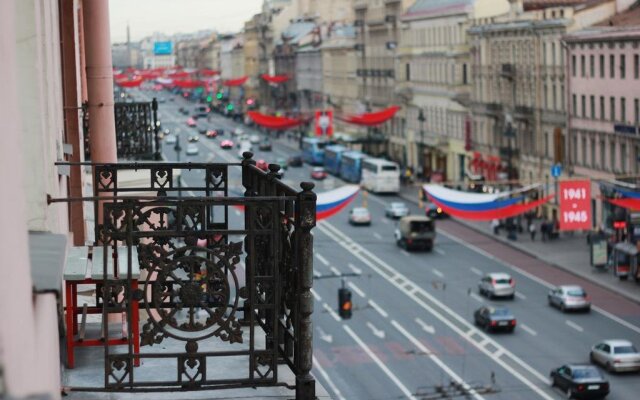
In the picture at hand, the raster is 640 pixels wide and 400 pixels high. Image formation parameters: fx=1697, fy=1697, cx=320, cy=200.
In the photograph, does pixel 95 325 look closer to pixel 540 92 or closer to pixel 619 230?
pixel 619 230

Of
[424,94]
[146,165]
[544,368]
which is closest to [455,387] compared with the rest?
[544,368]

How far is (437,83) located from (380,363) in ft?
230

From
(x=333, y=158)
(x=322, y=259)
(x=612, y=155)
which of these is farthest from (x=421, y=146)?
(x=322, y=259)

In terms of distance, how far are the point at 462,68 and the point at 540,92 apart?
64.8ft

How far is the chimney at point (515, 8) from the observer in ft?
316

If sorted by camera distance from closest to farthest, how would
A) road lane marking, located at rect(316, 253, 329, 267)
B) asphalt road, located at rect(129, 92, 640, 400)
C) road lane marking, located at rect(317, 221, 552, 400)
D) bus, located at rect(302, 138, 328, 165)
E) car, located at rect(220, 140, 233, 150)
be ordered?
asphalt road, located at rect(129, 92, 640, 400) → road lane marking, located at rect(317, 221, 552, 400) → road lane marking, located at rect(316, 253, 329, 267) → bus, located at rect(302, 138, 328, 165) → car, located at rect(220, 140, 233, 150)

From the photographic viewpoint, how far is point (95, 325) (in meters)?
9.77

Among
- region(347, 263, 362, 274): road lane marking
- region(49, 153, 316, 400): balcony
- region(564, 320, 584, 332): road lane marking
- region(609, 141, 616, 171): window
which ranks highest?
region(49, 153, 316, 400): balcony

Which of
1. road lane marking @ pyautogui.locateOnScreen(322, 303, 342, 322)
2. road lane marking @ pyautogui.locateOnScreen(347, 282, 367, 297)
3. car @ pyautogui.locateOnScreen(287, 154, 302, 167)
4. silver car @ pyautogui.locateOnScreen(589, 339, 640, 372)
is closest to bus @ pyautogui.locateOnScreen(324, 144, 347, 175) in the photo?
car @ pyautogui.locateOnScreen(287, 154, 302, 167)

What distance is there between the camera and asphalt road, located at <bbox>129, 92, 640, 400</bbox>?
159ft

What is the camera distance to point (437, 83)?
12106cm

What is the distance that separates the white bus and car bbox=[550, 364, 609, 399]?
61.1m

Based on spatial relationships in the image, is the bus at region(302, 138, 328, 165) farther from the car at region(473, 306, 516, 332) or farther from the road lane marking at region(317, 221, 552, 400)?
the car at region(473, 306, 516, 332)

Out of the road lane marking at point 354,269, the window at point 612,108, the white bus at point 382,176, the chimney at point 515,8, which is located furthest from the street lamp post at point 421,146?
the road lane marking at point 354,269
